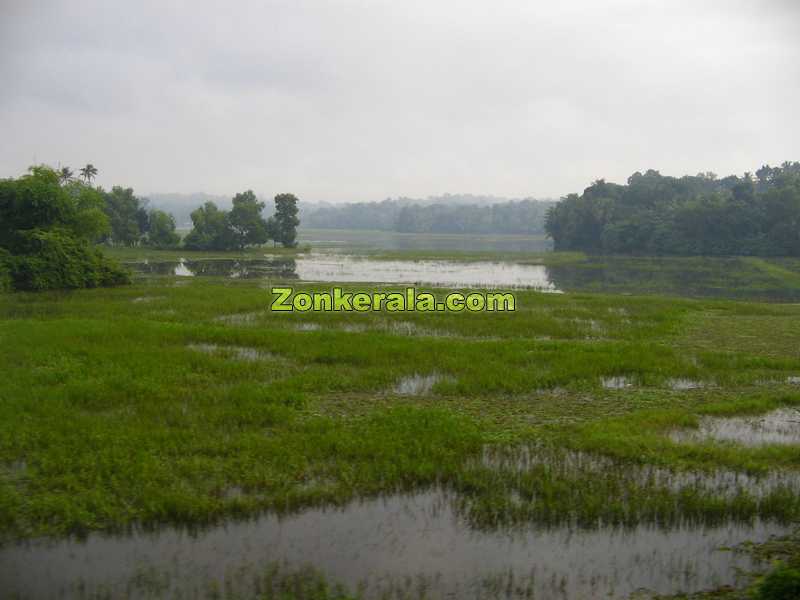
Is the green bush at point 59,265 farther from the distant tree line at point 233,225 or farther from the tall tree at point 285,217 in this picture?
the tall tree at point 285,217

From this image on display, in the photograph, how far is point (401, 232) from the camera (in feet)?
415

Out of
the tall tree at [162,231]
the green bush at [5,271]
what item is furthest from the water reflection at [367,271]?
the tall tree at [162,231]

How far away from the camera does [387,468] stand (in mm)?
6699

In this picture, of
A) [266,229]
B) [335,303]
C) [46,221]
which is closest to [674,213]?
[266,229]

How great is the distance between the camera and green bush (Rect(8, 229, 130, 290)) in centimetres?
2327

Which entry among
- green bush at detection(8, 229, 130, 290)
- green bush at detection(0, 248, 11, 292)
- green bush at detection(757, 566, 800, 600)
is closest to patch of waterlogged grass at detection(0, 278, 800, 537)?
green bush at detection(757, 566, 800, 600)

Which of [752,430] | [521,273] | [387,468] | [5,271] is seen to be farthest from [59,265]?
[752,430]

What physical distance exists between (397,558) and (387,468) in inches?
59.1

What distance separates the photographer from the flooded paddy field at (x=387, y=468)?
5.08 meters

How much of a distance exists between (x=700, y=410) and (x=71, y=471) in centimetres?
819

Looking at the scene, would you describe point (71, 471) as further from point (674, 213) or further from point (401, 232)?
point (401, 232)

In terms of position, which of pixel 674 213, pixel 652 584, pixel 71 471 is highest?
pixel 674 213

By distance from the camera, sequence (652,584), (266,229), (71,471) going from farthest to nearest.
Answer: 1. (266,229)
2. (71,471)
3. (652,584)

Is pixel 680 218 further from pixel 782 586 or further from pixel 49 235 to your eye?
pixel 782 586
